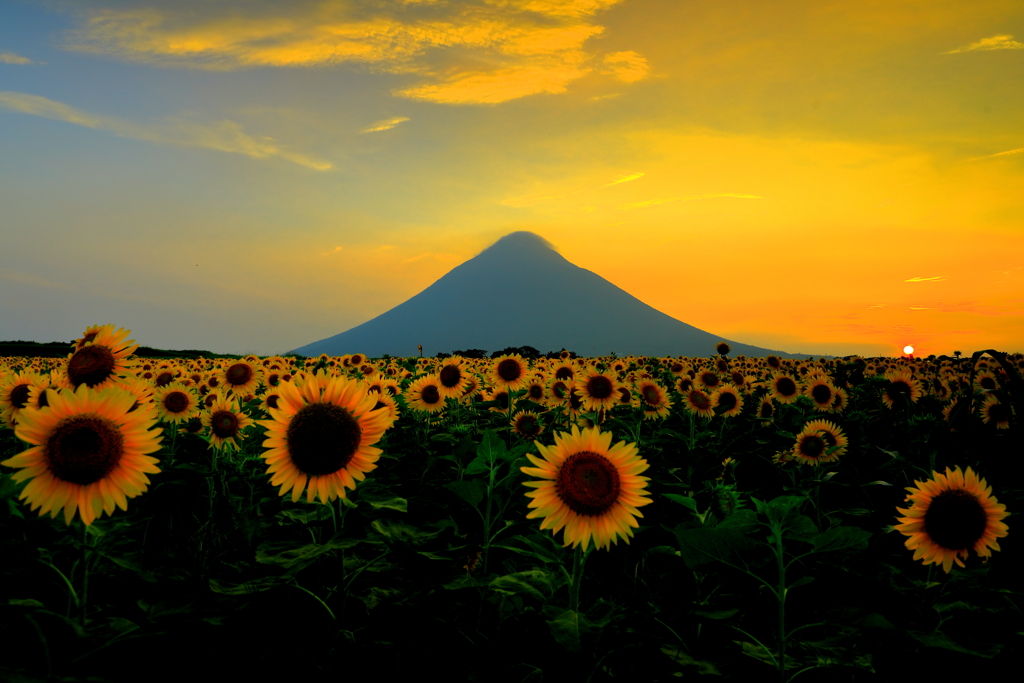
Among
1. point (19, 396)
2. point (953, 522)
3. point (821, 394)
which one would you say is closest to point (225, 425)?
point (19, 396)

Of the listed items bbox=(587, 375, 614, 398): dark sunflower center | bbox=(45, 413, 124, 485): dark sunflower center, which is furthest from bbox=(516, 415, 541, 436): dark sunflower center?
bbox=(45, 413, 124, 485): dark sunflower center

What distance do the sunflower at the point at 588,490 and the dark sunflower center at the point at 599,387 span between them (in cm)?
337

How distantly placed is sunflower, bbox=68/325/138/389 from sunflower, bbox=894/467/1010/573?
4.95 metres

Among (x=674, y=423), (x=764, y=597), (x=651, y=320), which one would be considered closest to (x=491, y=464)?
(x=764, y=597)

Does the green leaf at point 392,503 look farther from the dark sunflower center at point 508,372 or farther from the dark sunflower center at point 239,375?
the dark sunflower center at point 239,375

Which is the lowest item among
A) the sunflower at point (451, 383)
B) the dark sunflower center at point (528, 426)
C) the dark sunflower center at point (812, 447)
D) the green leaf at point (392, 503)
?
the green leaf at point (392, 503)

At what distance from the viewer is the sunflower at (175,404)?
605cm

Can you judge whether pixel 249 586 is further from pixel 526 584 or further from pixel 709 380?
pixel 709 380

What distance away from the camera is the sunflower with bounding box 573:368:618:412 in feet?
20.7

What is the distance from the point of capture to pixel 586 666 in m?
2.38

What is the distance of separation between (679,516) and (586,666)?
2172 mm

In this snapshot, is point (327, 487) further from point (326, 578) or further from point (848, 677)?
point (848, 677)

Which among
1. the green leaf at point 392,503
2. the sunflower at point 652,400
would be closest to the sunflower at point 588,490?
the green leaf at point 392,503

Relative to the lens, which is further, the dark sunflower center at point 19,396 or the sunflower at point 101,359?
the dark sunflower center at point 19,396
